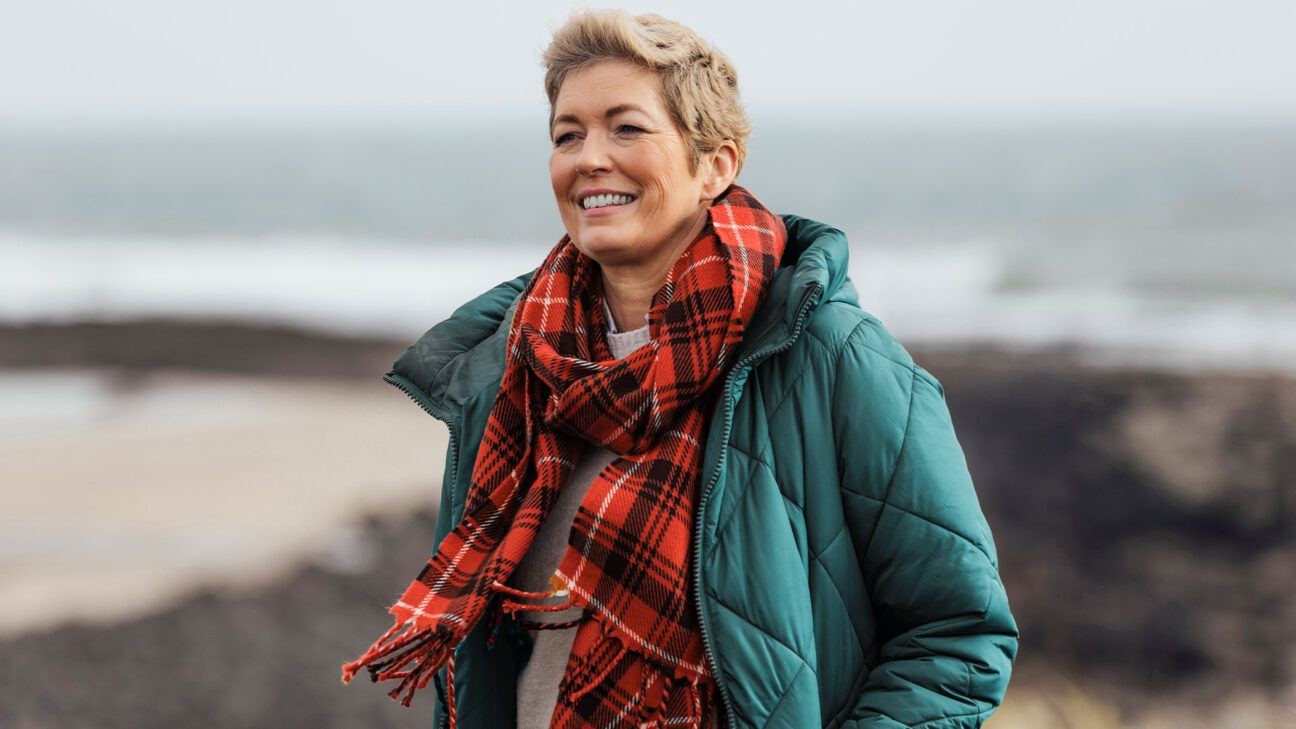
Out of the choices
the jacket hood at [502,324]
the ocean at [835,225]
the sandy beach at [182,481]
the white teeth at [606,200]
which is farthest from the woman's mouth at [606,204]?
the ocean at [835,225]

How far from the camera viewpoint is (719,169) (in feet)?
6.04

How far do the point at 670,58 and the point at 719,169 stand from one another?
192 millimetres

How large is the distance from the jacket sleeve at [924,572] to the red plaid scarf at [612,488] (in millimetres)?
213

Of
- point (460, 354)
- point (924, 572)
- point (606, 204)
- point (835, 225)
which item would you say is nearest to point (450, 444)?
point (460, 354)

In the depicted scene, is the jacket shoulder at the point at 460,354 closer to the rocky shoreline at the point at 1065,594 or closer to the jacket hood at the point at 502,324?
the jacket hood at the point at 502,324

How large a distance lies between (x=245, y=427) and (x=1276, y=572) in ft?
24.8

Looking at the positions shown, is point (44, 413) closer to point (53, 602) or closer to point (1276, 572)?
point (53, 602)

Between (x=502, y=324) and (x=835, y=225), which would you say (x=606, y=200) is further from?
(x=835, y=225)

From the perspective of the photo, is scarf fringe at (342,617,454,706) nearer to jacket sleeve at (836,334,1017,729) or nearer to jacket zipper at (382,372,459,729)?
jacket zipper at (382,372,459,729)

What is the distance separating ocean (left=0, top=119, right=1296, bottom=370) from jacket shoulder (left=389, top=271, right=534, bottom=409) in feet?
41.5

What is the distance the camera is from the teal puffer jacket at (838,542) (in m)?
1.57

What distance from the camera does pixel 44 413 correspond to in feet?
33.8

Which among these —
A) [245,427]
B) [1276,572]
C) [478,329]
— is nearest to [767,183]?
[245,427]

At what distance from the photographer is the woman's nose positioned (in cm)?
174
